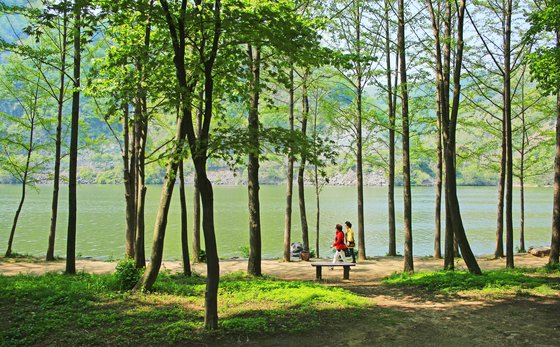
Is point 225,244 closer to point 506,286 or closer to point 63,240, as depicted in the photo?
point 63,240

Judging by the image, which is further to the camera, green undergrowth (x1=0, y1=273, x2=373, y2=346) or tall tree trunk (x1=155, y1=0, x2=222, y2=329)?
green undergrowth (x1=0, y1=273, x2=373, y2=346)

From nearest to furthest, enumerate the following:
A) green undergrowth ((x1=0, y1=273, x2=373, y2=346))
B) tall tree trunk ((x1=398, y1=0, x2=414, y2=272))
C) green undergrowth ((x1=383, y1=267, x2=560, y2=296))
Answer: green undergrowth ((x1=0, y1=273, x2=373, y2=346)), green undergrowth ((x1=383, y1=267, x2=560, y2=296)), tall tree trunk ((x1=398, y1=0, x2=414, y2=272))

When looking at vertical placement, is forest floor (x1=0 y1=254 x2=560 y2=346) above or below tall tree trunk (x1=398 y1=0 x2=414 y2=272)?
below

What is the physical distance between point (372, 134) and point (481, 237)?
16.6 metres

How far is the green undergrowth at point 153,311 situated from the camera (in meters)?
5.88

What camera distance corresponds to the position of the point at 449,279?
9.66 metres

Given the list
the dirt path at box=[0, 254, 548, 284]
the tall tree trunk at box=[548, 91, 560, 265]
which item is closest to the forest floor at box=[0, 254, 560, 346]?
the dirt path at box=[0, 254, 548, 284]

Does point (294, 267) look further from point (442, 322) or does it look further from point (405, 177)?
point (442, 322)

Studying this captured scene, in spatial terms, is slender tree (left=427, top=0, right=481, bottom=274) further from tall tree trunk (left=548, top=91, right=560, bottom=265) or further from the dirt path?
tall tree trunk (left=548, top=91, right=560, bottom=265)

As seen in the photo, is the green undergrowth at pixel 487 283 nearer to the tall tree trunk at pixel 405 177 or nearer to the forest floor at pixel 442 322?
the forest floor at pixel 442 322

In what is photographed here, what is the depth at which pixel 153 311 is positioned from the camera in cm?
712

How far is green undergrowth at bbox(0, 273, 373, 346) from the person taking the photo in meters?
5.88

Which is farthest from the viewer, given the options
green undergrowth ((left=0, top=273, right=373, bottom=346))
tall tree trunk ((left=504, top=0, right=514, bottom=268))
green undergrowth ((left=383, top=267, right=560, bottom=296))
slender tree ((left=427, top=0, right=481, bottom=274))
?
tall tree trunk ((left=504, top=0, right=514, bottom=268))

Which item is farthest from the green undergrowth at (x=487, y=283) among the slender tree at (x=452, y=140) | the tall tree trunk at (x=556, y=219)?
the tall tree trunk at (x=556, y=219)
